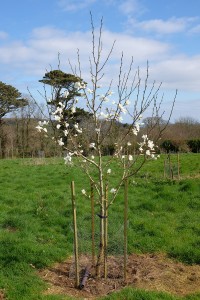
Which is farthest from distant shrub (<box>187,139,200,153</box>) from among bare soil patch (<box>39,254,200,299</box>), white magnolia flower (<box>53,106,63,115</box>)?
white magnolia flower (<box>53,106,63,115</box>)

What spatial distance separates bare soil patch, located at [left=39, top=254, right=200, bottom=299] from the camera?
17.0ft

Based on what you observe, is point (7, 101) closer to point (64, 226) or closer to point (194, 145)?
point (194, 145)

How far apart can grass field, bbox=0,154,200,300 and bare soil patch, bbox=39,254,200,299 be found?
0.22 m

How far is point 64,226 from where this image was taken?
8.27m

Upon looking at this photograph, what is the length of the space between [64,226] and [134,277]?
120 inches

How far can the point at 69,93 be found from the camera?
5.40 metres

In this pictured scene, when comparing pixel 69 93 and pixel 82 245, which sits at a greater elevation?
pixel 69 93

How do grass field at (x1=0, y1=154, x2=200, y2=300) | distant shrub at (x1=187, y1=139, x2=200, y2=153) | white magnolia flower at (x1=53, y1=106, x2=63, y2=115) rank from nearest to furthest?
white magnolia flower at (x1=53, y1=106, x2=63, y2=115) < grass field at (x1=0, y1=154, x2=200, y2=300) < distant shrub at (x1=187, y1=139, x2=200, y2=153)

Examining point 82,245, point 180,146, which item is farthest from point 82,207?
point 180,146

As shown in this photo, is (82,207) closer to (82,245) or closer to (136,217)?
(136,217)

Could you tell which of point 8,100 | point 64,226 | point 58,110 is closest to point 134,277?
point 58,110

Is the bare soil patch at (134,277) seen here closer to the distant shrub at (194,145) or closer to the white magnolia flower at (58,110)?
the white magnolia flower at (58,110)

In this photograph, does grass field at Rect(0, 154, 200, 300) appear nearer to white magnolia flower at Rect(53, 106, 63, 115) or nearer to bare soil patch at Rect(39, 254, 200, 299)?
bare soil patch at Rect(39, 254, 200, 299)

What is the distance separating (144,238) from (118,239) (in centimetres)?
99
